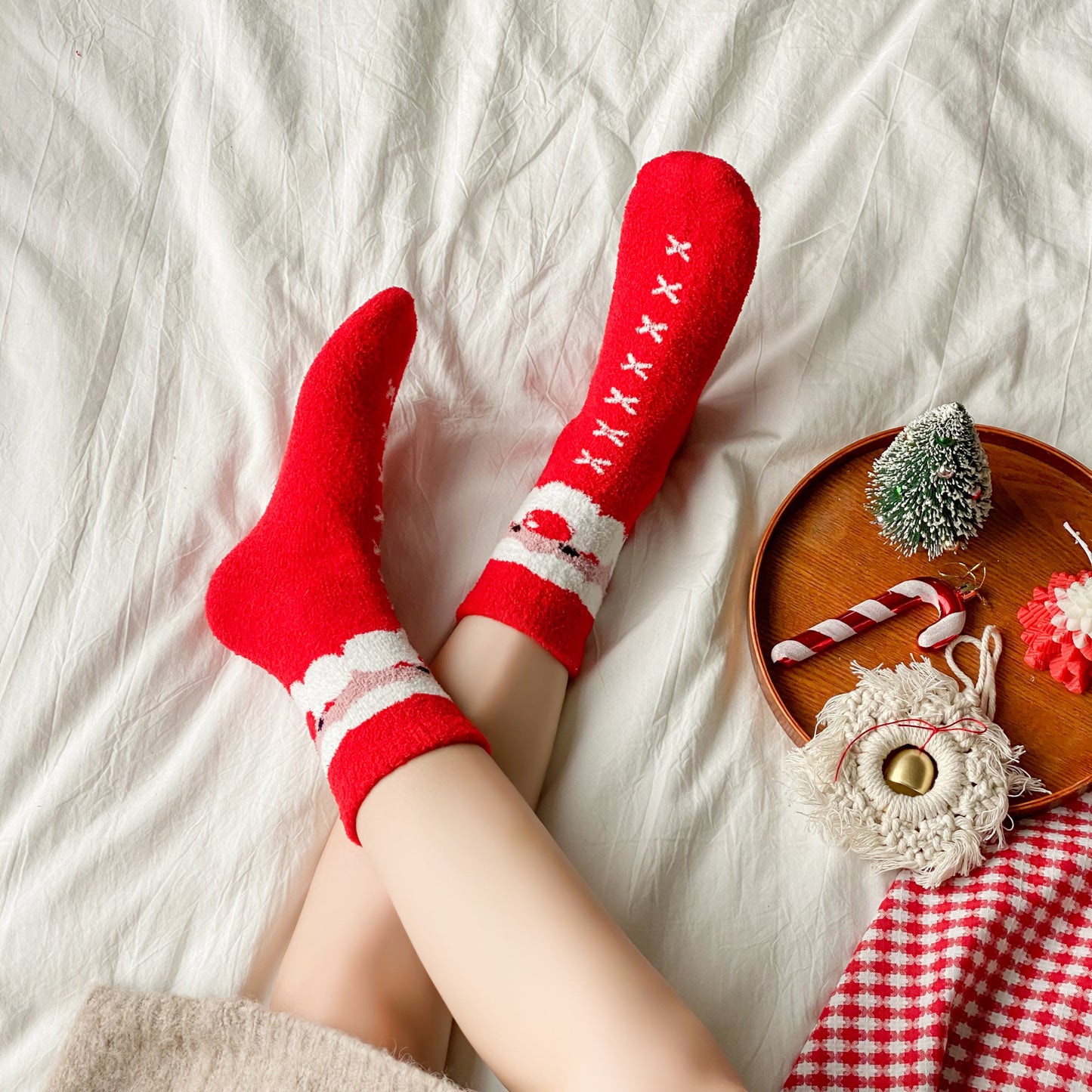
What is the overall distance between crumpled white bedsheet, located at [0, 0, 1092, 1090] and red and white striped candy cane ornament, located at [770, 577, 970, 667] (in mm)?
53

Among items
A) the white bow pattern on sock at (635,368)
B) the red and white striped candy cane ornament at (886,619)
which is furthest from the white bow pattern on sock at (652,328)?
the red and white striped candy cane ornament at (886,619)

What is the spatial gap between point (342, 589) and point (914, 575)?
0.41m

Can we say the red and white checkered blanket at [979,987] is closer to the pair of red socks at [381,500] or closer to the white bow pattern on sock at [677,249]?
the pair of red socks at [381,500]

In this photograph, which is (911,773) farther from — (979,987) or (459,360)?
(459,360)

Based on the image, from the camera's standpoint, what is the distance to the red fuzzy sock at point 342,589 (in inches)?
26.7

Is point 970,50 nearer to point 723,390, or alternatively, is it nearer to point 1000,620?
point 723,390

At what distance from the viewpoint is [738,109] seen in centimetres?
92

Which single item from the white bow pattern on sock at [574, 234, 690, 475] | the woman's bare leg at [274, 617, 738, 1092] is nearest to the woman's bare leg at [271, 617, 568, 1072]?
the woman's bare leg at [274, 617, 738, 1092]

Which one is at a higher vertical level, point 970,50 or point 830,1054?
point 970,50

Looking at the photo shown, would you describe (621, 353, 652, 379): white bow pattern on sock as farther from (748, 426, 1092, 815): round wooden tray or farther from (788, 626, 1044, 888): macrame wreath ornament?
(788, 626, 1044, 888): macrame wreath ornament

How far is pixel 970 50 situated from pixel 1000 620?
508 mm

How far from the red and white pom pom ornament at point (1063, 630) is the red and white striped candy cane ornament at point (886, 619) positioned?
0.16 feet

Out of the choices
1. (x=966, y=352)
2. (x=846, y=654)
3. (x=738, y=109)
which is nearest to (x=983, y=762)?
(x=846, y=654)

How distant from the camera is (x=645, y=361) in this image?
0.83 m
